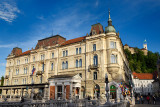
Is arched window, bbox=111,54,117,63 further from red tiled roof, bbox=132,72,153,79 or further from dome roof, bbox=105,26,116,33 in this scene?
red tiled roof, bbox=132,72,153,79

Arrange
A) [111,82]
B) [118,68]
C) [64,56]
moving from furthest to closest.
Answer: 1. [64,56]
2. [118,68]
3. [111,82]

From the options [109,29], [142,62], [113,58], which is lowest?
[113,58]

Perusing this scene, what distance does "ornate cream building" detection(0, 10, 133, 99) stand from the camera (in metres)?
33.4

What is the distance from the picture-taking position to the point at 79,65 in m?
38.4

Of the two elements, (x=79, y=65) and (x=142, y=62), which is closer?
(x=79, y=65)

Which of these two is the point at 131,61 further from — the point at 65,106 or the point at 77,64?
the point at 65,106

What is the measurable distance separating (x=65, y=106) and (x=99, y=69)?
2092 centimetres

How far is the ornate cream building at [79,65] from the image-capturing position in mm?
33406

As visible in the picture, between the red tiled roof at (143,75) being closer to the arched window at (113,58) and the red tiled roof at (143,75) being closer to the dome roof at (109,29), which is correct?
the arched window at (113,58)

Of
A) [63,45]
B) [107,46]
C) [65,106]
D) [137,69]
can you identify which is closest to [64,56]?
[63,45]

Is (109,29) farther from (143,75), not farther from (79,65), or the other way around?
(143,75)

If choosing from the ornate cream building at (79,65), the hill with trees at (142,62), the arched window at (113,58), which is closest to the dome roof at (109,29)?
the ornate cream building at (79,65)

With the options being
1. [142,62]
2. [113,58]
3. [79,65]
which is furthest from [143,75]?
[79,65]

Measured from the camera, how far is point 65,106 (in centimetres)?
1497
